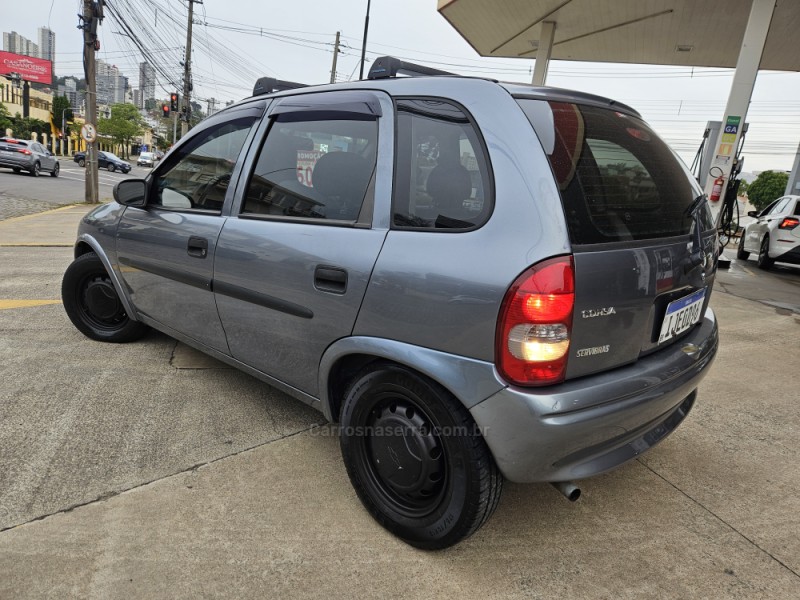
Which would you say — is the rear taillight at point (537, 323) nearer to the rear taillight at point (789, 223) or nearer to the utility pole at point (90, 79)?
the rear taillight at point (789, 223)

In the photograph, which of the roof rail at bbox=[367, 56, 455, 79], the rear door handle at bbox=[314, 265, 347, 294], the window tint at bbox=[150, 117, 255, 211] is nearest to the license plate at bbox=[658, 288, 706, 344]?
the rear door handle at bbox=[314, 265, 347, 294]

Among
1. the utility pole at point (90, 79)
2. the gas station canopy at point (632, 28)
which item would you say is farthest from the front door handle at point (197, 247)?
the utility pole at point (90, 79)

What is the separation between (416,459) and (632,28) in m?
12.4

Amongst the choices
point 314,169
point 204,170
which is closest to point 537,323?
point 314,169

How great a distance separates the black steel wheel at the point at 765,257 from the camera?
1065cm

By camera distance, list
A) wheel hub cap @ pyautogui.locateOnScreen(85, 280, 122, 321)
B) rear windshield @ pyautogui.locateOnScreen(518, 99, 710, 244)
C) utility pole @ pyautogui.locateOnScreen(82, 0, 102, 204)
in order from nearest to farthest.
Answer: rear windshield @ pyautogui.locateOnScreen(518, 99, 710, 244)
wheel hub cap @ pyautogui.locateOnScreen(85, 280, 122, 321)
utility pole @ pyautogui.locateOnScreen(82, 0, 102, 204)

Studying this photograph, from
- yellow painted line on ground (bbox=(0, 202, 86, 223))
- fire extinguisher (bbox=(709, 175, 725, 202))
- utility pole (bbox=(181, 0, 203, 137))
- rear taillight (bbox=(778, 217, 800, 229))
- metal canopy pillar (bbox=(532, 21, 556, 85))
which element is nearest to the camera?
fire extinguisher (bbox=(709, 175, 725, 202))

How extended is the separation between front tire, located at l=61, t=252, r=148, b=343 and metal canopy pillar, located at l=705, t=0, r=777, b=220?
8.87m

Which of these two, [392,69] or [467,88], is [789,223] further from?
[467,88]

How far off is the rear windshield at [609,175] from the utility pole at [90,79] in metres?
14.6

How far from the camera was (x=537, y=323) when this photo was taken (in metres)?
1.60

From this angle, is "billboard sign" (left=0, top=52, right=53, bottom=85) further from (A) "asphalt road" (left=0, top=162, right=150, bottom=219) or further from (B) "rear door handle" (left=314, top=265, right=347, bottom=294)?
(B) "rear door handle" (left=314, top=265, right=347, bottom=294)

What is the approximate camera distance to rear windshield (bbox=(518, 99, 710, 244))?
5.59 ft

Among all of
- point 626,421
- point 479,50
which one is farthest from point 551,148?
point 479,50
